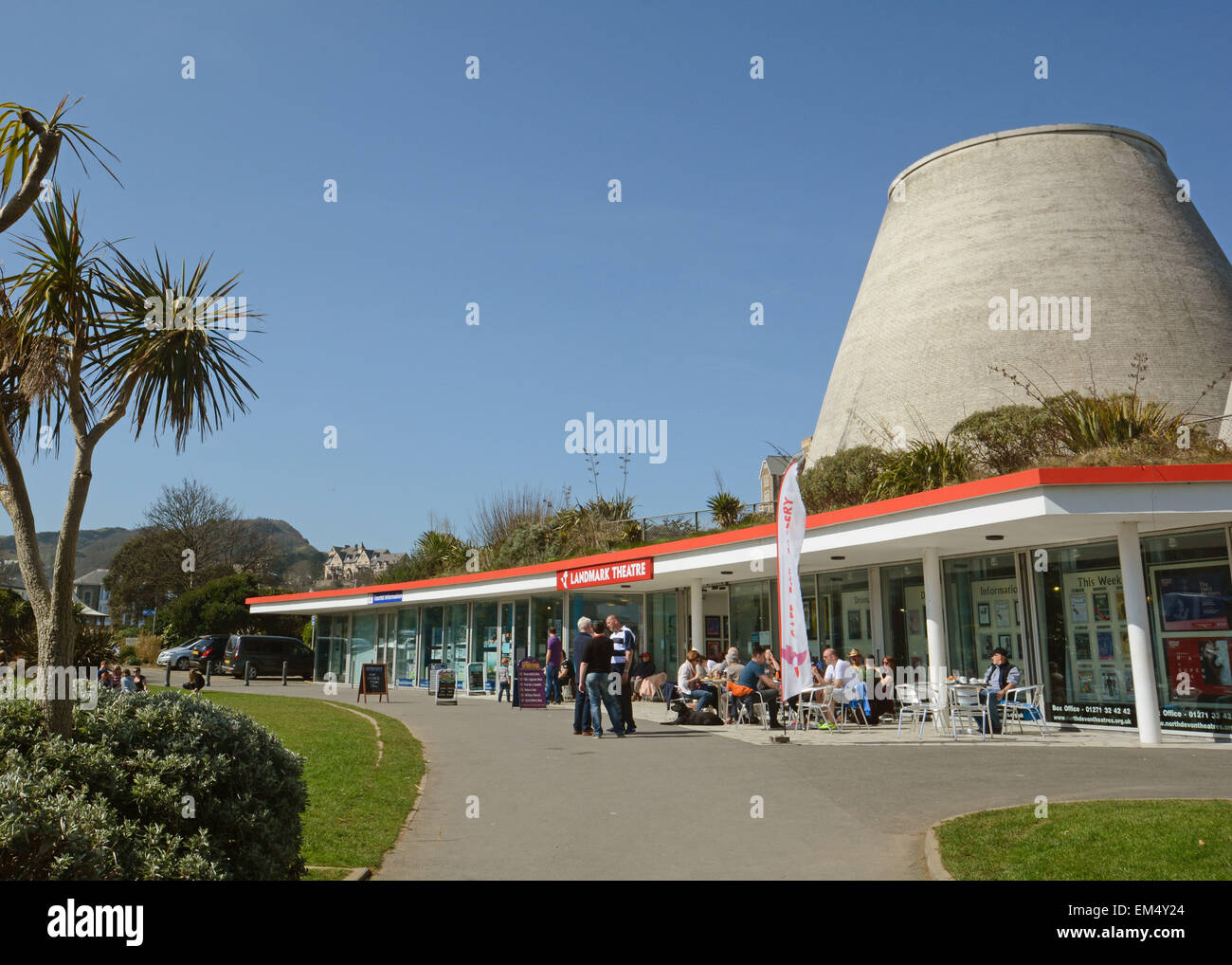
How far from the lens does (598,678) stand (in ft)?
44.9

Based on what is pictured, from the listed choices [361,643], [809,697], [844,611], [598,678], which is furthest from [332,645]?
[598,678]

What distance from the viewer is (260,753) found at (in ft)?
15.9

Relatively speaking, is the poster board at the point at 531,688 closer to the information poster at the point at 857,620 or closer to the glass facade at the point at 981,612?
the information poster at the point at 857,620

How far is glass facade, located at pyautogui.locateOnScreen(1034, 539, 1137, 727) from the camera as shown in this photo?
14500mm

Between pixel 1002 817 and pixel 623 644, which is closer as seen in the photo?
pixel 1002 817

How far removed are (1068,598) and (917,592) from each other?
9.76ft

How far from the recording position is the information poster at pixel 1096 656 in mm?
14461

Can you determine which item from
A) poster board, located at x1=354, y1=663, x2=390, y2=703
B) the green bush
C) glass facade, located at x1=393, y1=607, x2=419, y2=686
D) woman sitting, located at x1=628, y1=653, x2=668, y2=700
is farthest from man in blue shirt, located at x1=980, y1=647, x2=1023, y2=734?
glass facade, located at x1=393, y1=607, x2=419, y2=686

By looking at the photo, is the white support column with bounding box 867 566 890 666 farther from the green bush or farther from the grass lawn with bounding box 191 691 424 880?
the green bush

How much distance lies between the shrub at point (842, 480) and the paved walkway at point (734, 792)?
8.92 metres

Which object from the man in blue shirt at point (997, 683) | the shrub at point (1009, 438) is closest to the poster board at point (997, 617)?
the man in blue shirt at point (997, 683)
